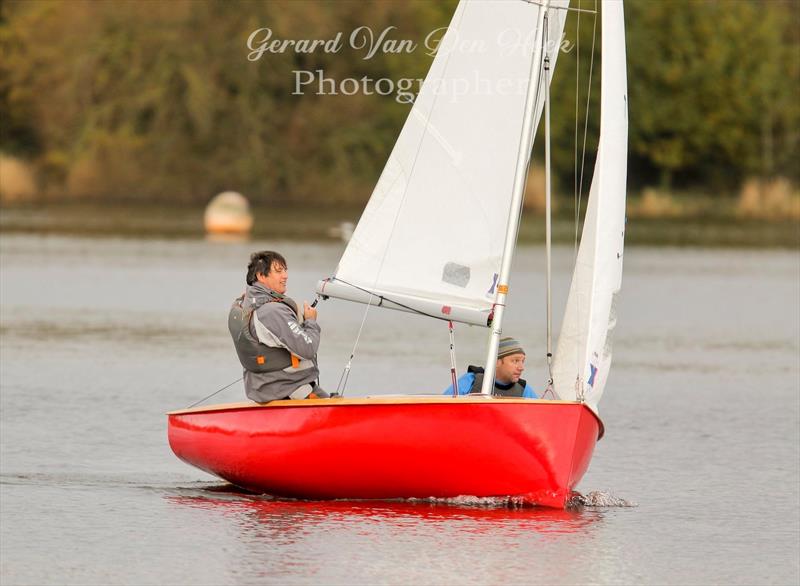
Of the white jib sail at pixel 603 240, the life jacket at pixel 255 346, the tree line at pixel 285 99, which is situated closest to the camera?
the life jacket at pixel 255 346

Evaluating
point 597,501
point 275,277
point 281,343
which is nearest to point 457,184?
point 275,277

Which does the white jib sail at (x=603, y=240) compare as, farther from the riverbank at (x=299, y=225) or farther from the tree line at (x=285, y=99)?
the tree line at (x=285, y=99)

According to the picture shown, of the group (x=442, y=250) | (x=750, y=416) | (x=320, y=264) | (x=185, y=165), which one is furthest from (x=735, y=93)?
(x=442, y=250)

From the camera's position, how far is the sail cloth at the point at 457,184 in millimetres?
10773

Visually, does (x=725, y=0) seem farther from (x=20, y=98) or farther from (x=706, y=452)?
(x=706, y=452)

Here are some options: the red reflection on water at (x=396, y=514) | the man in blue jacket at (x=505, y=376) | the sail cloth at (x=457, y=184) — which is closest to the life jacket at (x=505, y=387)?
the man in blue jacket at (x=505, y=376)

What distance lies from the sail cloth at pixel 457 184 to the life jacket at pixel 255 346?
0.69m

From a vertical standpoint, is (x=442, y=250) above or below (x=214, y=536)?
above

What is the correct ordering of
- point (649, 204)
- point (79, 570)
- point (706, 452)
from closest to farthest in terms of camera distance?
point (79, 570)
point (706, 452)
point (649, 204)

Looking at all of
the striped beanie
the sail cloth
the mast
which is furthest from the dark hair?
the striped beanie

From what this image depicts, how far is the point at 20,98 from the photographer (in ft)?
213

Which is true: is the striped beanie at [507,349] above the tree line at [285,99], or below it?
below

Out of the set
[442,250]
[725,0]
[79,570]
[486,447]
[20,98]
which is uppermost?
[725,0]

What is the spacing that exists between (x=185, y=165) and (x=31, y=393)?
4716 cm
